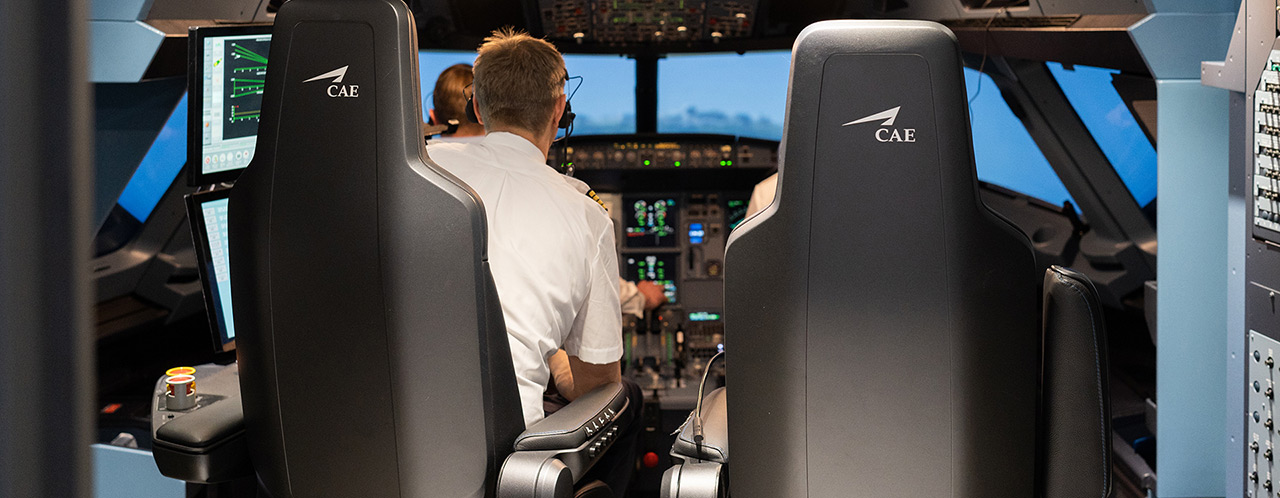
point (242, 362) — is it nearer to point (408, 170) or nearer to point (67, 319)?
point (408, 170)

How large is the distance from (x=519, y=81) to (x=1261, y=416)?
1.65 metres

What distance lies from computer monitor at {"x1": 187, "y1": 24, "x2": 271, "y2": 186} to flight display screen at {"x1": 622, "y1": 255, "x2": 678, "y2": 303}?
208cm

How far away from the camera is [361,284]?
65.2 inches

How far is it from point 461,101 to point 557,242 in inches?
54.5

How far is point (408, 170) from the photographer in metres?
1.61

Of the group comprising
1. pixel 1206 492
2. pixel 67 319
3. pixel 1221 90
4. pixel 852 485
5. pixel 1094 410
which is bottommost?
pixel 1206 492

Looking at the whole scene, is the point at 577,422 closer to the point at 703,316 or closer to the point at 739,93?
the point at 703,316

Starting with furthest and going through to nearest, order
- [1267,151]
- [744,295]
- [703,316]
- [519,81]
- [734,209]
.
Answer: [734,209] → [703,316] → [519,81] → [1267,151] → [744,295]

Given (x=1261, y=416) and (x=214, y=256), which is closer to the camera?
(x=1261, y=416)

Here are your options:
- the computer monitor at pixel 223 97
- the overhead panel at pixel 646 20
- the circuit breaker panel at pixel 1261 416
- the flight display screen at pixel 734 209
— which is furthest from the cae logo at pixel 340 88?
the flight display screen at pixel 734 209

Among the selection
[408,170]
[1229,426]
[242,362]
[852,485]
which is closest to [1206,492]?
[1229,426]

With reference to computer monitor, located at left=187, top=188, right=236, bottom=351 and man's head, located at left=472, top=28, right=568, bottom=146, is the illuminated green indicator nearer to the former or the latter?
man's head, located at left=472, top=28, right=568, bottom=146

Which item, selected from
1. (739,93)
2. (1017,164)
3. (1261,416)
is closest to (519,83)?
(1261,416)

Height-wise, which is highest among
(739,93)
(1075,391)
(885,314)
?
(739,93)
